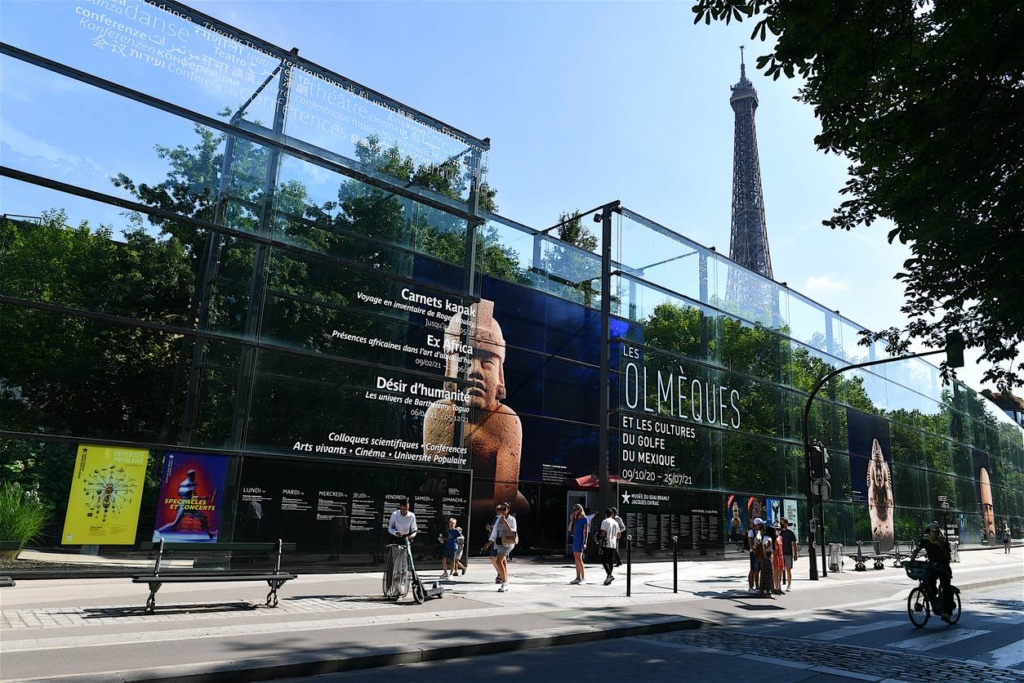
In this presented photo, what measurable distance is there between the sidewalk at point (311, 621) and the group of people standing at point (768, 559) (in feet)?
1.05

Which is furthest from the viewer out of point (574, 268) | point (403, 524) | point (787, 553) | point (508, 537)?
point (574, 268)

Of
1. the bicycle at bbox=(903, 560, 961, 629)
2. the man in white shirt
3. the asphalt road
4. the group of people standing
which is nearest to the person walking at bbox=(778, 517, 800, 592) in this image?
the group of people standing

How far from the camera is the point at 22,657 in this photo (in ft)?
21.9

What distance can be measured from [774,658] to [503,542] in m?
7.04

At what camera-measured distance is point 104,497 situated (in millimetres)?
13227

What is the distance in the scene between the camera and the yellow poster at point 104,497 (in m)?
13.0

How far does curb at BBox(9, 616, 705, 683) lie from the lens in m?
6.17

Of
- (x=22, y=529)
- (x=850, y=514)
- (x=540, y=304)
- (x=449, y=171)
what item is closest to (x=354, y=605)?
(x=22, y=529)

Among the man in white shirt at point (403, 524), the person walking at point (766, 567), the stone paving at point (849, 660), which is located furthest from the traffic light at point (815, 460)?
the man in white shirt at point (403, 524)

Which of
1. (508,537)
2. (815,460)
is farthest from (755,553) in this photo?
(815,460)

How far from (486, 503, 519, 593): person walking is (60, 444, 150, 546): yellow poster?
6995mm

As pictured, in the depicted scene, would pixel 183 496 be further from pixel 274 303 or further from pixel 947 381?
pixel 947 381

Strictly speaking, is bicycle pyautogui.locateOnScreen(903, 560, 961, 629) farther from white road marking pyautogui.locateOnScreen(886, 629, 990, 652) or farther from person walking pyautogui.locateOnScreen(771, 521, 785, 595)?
person walking pyautogui.locateOnScreen(771, 521, 785, 595)

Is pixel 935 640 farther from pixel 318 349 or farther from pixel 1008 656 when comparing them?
pixel 318 349
